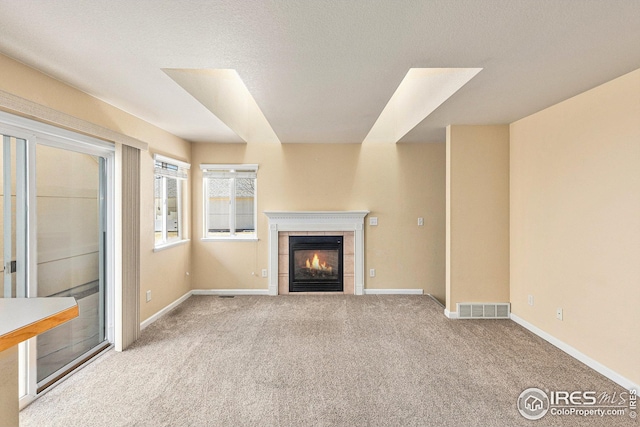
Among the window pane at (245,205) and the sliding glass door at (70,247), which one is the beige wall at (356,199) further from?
the sliding glass door at (70,247)

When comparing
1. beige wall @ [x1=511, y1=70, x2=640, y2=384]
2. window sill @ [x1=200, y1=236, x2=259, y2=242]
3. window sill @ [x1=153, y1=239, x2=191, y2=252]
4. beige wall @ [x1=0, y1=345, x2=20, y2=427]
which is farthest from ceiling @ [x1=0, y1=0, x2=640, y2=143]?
window sill @ [x1=200, y1=236, x2=259, y2=242]

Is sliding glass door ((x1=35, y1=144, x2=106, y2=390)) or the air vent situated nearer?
Answer: sliding glass door ((x1=35, y1=144, x2=106, y2=390))

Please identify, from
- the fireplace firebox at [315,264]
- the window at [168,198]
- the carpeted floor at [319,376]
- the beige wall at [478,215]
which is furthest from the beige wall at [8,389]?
the fireplace firebox at [315,264]

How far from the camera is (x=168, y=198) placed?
454 centimetres

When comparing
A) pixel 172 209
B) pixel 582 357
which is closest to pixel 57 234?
pixel 172 209

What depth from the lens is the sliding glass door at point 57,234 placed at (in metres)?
2.29

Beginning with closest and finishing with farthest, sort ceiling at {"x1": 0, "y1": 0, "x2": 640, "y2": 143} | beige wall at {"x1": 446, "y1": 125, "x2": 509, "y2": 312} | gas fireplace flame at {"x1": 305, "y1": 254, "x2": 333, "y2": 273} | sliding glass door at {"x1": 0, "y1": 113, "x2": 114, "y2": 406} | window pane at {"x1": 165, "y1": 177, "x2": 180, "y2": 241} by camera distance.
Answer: ceiling at {"x1": 0, "y1": 0, "x2": 640, "y2": 143}
sliding glass door at {"x1": 0, "y1": 113, "x2": 114, "y2": 406}
beige wall at {"x1": 446, "y1": 125, "x2": 509, "y2": 312}
window pane at {"x1": 165, "y1": 177, "x2": 180, "y2": 241}
gas fireplace flame at {"x1": 305, "y1": 254, "x2": 333, "y2": 273}

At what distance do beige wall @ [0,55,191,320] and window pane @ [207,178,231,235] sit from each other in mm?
533

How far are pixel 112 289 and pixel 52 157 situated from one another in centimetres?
140

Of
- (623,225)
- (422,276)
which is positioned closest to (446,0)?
(623,225)

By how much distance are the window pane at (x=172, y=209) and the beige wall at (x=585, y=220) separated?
15.3ft

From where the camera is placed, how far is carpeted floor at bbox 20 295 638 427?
2.16 meters

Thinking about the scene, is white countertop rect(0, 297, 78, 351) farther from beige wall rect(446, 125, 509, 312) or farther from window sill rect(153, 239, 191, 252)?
beige wall rect(446, 125, 509, 312)

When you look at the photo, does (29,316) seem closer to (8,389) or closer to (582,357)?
(8,389)
